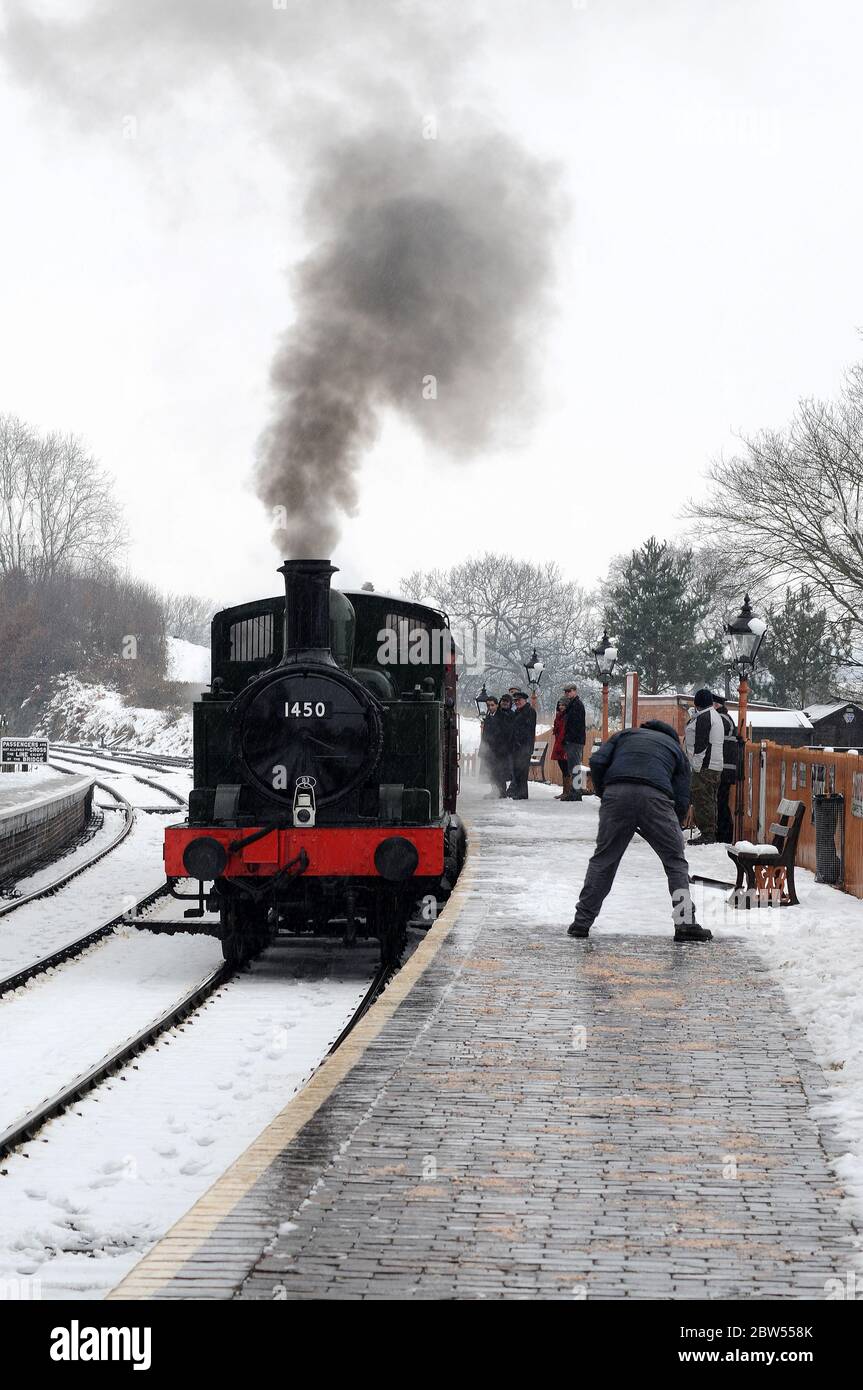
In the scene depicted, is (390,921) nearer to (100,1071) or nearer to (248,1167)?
(100,1071)

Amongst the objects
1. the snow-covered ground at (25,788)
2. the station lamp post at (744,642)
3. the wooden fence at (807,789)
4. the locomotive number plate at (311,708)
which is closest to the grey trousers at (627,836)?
the locomotive number plate at (311,708)

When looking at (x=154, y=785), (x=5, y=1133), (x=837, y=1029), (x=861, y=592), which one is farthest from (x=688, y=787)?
(x=861, y=592)

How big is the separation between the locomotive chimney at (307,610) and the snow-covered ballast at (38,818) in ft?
25.3

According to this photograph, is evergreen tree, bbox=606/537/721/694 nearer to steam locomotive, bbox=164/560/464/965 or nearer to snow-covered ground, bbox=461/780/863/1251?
snow-covered ground, bbox=461/780/863/1251

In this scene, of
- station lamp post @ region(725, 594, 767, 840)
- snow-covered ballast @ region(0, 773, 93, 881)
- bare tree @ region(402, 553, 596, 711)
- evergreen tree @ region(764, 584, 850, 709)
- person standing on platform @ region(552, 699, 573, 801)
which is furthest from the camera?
bare tree @ region(402, 553, 596, 711)

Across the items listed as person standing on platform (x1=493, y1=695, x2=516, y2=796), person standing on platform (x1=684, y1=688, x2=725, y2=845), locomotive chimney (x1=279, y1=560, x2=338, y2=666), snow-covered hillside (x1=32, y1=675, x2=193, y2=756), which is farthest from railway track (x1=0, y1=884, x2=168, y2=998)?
snow-covered hillside (x1=32, y1=675, x2=193, y2=756)

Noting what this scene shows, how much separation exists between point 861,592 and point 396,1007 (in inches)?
1221

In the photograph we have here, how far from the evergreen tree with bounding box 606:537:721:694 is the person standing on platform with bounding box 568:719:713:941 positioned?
5220 cm

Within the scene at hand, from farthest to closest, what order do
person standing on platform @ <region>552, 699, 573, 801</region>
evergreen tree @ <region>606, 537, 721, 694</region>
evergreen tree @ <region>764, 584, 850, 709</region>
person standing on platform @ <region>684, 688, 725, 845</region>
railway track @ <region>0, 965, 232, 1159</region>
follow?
evergreen tree @ <region>606, 537, 721, 694</region> < evergreen tree @ <region>764, 584, 850, 709</region> < person standing on platform @ <region>552, 699, 573, 801</region> < person standing on platform @ <region>684, 688, 725, 845</region> < railway track @ <region>0, 965, 232, 1159</region>

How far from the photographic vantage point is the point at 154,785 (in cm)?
3200

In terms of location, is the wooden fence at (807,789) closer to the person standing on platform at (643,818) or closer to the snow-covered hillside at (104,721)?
the person standing on platform at (643,818)

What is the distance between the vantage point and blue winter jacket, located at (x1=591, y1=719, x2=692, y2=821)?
9.13 m

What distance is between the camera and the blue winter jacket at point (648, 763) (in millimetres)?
9133

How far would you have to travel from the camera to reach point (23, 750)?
27.0 m
